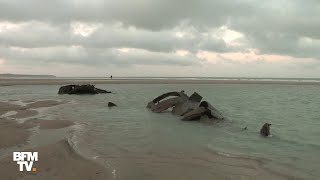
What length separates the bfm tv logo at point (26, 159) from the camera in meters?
7.21

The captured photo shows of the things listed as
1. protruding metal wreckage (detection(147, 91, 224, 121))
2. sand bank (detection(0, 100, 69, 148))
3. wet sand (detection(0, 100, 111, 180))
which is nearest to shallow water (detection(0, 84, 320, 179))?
wet sand (detection(0, 100, 111, 180))

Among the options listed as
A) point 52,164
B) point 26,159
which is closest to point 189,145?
point 52,164

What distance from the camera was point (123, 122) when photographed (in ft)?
50.4

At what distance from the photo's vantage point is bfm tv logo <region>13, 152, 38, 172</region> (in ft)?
23.6

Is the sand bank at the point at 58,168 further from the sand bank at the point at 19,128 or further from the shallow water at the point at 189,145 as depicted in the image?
the sand bank at the point at 19,128

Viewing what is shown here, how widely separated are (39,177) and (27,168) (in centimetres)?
63

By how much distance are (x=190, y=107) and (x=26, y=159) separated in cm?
1118

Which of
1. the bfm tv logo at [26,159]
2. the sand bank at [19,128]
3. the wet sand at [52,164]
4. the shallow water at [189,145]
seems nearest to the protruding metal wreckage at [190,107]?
the shallow water at [189,145]

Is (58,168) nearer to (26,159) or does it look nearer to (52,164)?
(52,164)

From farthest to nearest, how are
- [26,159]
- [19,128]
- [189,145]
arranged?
[19,128], [189,145], [26,159]

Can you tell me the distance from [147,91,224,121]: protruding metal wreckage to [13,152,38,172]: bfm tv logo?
9035 mm

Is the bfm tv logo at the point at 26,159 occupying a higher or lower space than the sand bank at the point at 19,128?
higher

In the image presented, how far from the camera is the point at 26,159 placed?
26.2ft

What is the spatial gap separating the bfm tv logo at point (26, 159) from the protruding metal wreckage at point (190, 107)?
9.03m
